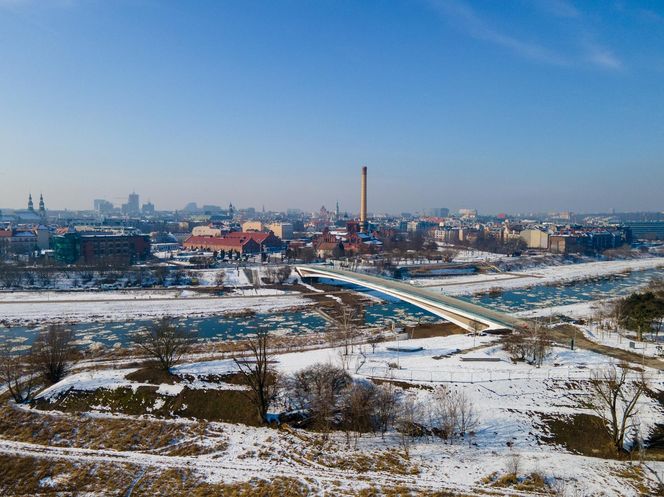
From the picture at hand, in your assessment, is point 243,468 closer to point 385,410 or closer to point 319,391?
point 319,391

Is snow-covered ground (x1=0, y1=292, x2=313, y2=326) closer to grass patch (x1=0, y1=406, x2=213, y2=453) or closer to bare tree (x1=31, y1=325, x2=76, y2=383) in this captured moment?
bare tree (x1=31, y1=325, x2=76, y2=383)

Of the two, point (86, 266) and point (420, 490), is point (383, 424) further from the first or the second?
point (86, 266)

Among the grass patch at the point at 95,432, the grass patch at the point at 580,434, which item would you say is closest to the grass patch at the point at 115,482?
the grass patch at the point at 95,432

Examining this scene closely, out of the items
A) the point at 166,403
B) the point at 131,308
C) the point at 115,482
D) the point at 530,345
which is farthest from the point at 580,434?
the point at 131,308

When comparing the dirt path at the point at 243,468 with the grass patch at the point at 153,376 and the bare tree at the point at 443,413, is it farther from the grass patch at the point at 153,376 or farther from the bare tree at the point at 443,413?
the grass patch at the point at 153,376

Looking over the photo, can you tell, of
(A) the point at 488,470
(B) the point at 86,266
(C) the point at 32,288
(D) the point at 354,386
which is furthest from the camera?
(B) the point at 86,266

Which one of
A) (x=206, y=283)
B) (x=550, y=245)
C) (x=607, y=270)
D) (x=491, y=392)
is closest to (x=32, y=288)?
(x=206, y=283)

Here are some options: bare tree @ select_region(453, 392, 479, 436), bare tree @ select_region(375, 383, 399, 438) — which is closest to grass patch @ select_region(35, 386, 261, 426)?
bare tree @ select_region(375, 383, 399, 438)
